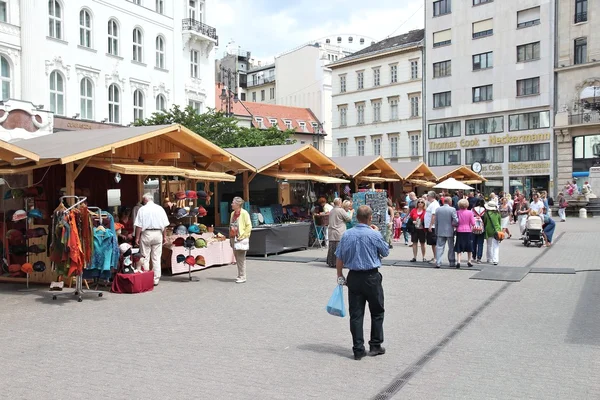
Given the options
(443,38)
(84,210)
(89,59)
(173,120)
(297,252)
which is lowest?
(297,252)

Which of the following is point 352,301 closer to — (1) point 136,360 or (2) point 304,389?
(2) point 304,389

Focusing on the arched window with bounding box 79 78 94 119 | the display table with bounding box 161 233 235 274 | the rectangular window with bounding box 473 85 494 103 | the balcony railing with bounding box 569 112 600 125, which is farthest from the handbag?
the rectangular window with bounding box 473 85 494 103

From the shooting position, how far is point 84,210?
32.2 feet

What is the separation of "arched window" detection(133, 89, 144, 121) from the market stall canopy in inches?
612

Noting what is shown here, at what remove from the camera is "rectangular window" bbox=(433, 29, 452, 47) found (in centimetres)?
5162

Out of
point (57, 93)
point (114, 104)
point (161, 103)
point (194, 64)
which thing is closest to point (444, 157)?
point (194, 64)

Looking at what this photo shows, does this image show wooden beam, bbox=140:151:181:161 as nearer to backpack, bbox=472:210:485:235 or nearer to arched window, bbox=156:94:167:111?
backpack, bbox=472:210:485:235

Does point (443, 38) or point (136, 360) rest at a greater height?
point (443, 38)

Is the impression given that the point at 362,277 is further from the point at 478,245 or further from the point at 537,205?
the point at 537,205

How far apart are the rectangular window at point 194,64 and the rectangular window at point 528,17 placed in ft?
82.3

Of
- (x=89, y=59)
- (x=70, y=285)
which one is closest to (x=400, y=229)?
(x=70, y=285)

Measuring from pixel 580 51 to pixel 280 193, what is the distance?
3373 centimetres

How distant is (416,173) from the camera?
97.0 ft

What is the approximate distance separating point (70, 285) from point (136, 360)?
5604 millimetres
